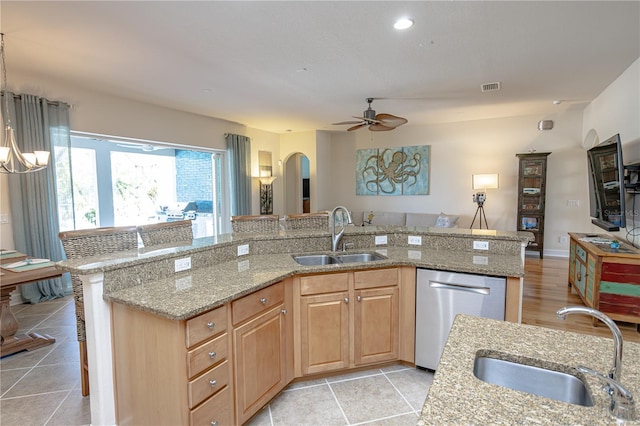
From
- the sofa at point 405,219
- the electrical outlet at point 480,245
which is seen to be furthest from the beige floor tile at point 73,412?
the sofa at point 405,219

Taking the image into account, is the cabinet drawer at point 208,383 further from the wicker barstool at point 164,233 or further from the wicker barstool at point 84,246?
the wicker barstool at point 164,233

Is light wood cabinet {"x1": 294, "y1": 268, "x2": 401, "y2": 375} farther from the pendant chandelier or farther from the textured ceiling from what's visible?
the pendant chandelier

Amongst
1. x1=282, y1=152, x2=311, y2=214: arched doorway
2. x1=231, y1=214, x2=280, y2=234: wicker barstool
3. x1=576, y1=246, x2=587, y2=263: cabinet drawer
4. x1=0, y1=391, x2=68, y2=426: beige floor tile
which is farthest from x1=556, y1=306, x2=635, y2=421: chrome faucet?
x1=282, y1=152, x2=311, y2=214: arched doorway

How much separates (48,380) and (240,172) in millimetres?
4772

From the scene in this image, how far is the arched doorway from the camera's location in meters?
8.56

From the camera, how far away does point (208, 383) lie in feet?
5.31

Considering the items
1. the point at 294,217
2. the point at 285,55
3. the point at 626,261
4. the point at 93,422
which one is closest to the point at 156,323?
the point at 93,422

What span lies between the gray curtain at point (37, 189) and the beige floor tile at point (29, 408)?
2.32 metres

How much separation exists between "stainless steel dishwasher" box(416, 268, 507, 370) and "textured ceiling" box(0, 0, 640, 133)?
198 cm

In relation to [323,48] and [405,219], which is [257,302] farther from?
[405,219]

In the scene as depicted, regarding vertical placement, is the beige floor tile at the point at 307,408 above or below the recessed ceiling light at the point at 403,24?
below

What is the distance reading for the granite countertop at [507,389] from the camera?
783 millimetres

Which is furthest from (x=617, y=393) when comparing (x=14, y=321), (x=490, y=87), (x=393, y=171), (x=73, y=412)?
(x=393, y=171)

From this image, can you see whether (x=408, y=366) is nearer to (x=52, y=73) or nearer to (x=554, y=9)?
(x=554, y=9)
